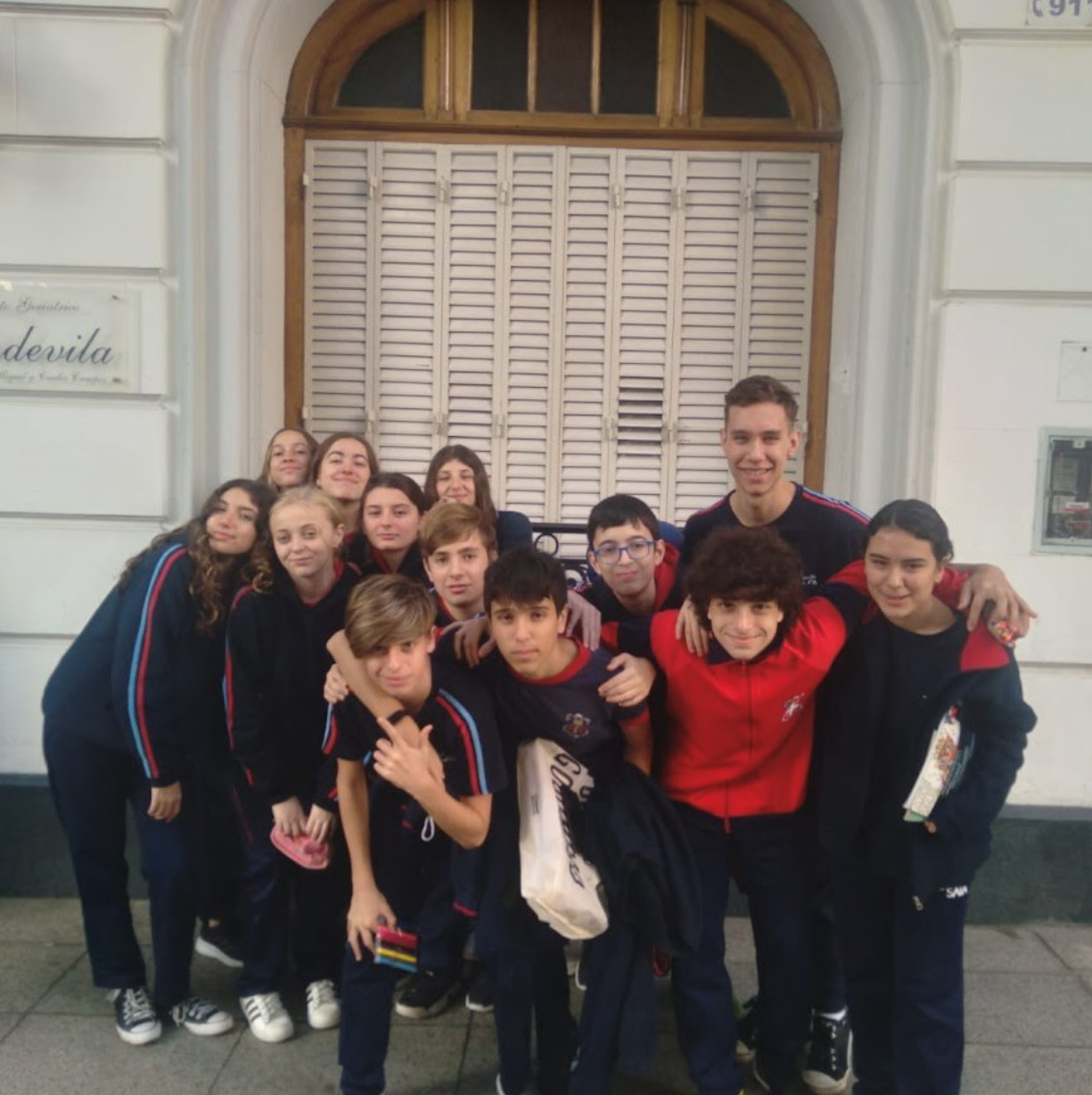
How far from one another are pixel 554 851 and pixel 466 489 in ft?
4.61

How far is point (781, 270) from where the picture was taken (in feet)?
16.7

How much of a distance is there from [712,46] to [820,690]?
3488mm

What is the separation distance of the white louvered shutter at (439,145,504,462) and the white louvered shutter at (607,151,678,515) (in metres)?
0.59

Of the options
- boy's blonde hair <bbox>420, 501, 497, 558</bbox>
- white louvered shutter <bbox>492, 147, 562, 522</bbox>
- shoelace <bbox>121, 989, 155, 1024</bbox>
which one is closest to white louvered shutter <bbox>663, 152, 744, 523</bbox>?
white louvered shutter <bbox>492, 147, 562, 522</bbox>

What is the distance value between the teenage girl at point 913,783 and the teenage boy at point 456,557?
1088 millimetres

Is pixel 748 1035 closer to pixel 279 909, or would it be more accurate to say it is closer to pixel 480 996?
pixel 480 996

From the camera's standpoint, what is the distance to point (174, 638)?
329 centimetres

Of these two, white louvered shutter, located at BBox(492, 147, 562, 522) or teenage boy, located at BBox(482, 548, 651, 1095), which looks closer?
teenage boy, located at BBox(482, 548, 651, 1095)

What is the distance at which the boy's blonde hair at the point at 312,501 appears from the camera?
3.20m

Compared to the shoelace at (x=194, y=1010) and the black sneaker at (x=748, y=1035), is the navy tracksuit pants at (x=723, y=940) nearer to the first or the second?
the black sneaker at (x=748, y=1035)

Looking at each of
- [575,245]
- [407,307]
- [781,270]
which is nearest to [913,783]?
[781,270]

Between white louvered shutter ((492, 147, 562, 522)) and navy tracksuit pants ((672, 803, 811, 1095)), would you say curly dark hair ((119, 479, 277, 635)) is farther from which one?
white louvered shutter ((492, 147, 562, 522))

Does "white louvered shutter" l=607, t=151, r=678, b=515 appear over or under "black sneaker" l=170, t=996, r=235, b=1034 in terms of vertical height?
over

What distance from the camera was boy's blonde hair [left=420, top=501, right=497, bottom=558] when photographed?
307cm
